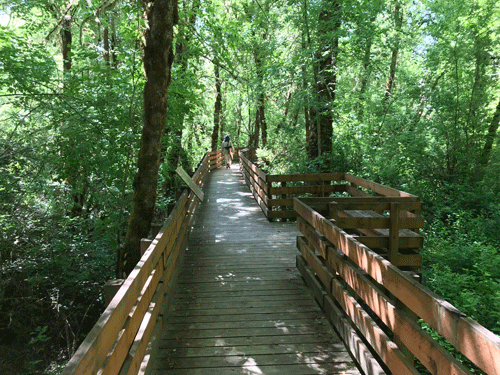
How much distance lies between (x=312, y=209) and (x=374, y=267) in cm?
219

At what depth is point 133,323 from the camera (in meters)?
3.10

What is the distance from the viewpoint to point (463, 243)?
8.73 meters

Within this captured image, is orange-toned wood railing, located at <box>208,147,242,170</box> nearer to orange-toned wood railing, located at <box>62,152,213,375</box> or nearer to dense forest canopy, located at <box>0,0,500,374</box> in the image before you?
dense forest canopy, located at <box>0,0,500,374</box>

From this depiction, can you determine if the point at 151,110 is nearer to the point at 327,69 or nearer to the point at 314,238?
the point at 314,238

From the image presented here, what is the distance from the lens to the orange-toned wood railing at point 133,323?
83.6 inches

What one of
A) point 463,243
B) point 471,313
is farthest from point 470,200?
point 471,313

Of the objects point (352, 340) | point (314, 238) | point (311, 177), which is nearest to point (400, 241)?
point (314, 238)

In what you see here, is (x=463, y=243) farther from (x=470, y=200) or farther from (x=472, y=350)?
(x=472, y=350)

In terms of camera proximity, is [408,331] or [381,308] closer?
[408,331]

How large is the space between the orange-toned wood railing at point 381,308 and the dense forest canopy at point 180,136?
6.72 feet

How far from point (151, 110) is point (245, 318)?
2987 millimetres

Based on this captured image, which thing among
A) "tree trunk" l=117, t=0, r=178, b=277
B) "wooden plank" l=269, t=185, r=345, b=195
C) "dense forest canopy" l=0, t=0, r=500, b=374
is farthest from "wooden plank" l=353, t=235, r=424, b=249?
"wooden plank" l=269, t=185, r=345, b=195

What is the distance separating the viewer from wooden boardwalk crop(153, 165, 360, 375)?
379 centimetres

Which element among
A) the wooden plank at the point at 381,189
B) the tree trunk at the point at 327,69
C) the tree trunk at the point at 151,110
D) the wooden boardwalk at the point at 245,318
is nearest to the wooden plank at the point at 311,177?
the wooden plank at the point at 381,189
